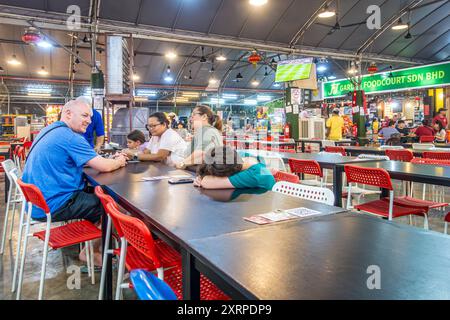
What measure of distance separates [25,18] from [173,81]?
31.2ft

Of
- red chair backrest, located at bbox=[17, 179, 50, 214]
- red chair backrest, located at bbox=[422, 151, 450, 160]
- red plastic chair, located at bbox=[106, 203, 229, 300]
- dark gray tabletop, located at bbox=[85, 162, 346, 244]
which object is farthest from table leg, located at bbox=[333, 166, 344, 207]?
red chair backrest, located at bbox=[17, 179, 50, 214]

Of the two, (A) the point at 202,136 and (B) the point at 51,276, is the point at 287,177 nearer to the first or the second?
(A) the point at 202,136

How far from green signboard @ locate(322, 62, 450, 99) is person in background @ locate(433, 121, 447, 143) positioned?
343 cm

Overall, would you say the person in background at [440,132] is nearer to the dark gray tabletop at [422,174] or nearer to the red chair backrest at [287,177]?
the dark gray tabletop at [422,174]

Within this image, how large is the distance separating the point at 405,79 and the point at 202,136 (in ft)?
39.7

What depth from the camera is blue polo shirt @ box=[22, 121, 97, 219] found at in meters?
2.69

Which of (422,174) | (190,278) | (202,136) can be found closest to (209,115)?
(202,136)

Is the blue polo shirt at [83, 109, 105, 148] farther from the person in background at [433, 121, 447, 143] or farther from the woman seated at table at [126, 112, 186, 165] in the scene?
the person in background at [433, 121, 447, 143]

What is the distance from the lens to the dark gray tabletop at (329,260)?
872 mm

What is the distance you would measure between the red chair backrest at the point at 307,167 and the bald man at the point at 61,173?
2539 millimetres

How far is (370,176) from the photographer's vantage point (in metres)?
3.19

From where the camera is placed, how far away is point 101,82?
646 centimetres

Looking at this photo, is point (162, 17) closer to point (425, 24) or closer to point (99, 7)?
point (99, 7)
